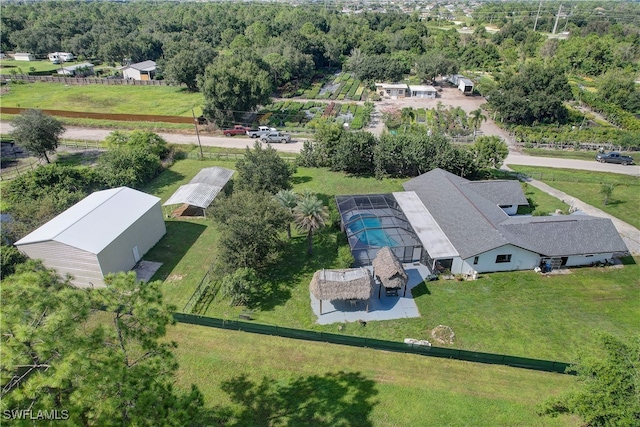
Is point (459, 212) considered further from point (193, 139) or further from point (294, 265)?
point (193, 139)

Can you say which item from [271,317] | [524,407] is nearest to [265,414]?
[271,317]

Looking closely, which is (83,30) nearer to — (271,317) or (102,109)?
(102,109)

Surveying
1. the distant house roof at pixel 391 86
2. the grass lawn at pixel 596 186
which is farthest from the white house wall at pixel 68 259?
the distant house roof at pixel 391 86

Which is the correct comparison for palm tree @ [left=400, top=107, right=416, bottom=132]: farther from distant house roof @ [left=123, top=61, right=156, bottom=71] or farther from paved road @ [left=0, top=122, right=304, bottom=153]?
distant house roof @ [left=123, top=61, right=156, bottom=71]

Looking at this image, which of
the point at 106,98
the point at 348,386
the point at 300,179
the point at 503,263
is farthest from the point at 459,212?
the point at 106,98

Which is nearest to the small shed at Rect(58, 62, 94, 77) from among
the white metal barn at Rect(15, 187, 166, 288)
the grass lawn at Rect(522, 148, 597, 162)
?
the white metal barn at Rect(15, 187, 166, 288)

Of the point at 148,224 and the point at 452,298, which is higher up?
the point at 148,224
